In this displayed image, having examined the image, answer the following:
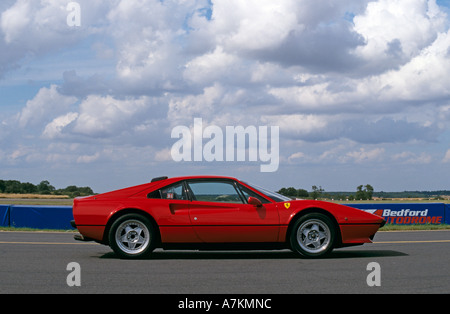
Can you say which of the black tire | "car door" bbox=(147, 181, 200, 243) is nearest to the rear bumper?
the black tire

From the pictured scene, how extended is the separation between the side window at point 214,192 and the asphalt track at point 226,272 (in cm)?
94

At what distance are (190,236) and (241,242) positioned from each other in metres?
0.78

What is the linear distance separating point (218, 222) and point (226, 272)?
1.35 meters

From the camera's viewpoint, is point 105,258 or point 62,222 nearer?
point 105,258

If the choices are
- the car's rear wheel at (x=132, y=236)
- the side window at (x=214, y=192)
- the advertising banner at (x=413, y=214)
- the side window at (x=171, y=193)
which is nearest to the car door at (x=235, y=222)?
the side window at (x=214, y=192)

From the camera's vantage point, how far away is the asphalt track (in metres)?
6.38

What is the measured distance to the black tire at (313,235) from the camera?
28.9ft

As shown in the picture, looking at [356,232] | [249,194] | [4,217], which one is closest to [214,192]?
[249,194]

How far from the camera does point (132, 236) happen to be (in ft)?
29.2

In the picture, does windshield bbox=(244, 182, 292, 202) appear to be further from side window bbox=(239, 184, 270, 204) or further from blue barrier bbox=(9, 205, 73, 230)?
blue barrier bbox=(9, 205, 73, 230)

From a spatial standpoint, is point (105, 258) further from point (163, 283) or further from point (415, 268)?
point (415, 268)

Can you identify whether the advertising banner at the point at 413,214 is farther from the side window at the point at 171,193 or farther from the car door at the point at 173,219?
the car door at the point at 173,219
